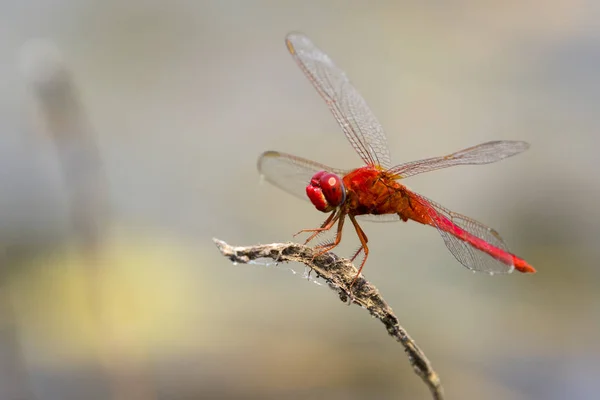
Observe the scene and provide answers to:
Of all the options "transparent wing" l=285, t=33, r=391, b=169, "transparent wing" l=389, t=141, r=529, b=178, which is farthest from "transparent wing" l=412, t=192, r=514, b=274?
"transparent wing" l=285, t=33, r=391, b=169

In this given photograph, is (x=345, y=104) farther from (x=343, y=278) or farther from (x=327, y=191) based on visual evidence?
(x=343, y=278)

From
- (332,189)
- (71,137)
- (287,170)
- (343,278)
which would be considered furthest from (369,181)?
(71,137)

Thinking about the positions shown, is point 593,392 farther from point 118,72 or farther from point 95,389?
point 118,72

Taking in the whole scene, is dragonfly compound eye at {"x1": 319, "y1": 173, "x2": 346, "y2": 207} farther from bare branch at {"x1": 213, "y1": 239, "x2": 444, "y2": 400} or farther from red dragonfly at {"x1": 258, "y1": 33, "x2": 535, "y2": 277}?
bare branch at {"x1": 213, "y1": 239, "x2": 444, "y2": 400}

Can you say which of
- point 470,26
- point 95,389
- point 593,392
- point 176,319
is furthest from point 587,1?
point 95,389

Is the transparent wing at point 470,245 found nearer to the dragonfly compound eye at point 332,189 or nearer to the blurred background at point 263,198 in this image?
the dragonfly compound eye at point 332,189

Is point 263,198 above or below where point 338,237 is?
below
